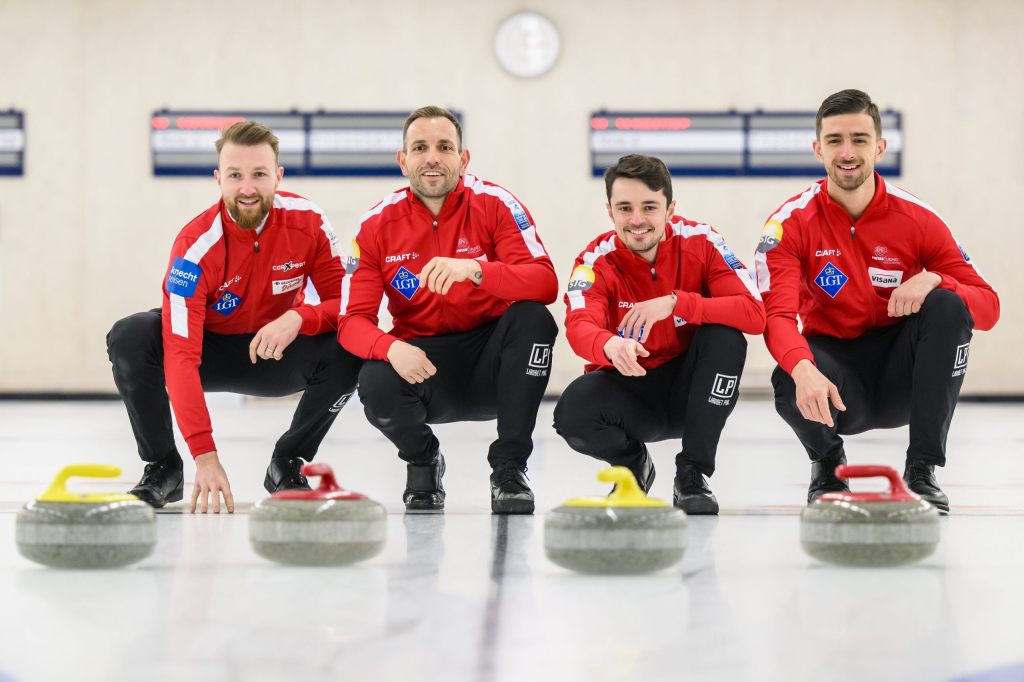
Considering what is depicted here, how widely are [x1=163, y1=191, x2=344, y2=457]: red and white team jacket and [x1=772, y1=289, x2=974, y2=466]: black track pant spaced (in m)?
1.18

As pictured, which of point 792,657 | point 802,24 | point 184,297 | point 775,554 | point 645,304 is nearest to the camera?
point 792,657

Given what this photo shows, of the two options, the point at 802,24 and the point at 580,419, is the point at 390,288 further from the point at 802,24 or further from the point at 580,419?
the point at 802,24

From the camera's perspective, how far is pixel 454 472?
356 cm

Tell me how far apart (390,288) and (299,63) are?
6050 mm

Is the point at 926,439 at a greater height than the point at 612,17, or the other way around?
the point at 612,17

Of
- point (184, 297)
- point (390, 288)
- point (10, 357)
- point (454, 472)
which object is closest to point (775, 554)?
point (390, 288)

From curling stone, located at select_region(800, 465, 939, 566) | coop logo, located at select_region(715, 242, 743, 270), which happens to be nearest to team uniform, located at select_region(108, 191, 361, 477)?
coop logo, located at select_region(715, 242, 743, 270)

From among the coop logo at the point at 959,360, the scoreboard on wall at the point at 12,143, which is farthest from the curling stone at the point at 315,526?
the scoreboard on wall at the point at 12,143

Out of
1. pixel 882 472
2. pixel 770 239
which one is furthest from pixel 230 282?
pixel 882 472

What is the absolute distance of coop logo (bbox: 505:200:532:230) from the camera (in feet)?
9.25

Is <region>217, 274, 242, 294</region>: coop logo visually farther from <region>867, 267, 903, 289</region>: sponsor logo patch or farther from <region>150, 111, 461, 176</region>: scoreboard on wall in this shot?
<region>150, 111, 461, 176</region>: scoreboard on wall

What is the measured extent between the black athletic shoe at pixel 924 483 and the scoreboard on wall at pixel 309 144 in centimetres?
633

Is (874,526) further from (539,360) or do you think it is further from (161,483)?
(161,483)

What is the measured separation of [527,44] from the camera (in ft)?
27.7
